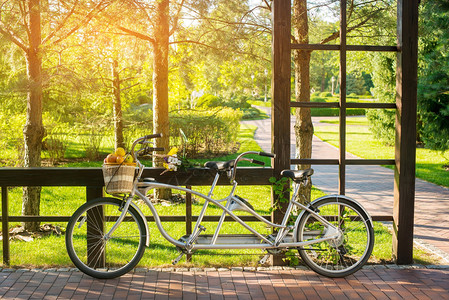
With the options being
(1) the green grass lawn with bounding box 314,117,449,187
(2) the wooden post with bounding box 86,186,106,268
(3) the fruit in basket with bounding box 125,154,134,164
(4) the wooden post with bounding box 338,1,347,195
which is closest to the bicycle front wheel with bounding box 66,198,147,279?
(2) the wooden post with bounding box 86,186,106,268

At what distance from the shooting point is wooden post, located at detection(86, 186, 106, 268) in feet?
14.7

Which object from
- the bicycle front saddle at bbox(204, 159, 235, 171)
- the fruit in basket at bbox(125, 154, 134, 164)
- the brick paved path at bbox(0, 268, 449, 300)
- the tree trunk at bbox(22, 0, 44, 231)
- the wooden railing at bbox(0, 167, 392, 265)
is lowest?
the brick paved path at bbox(0, 268, 449, 300)

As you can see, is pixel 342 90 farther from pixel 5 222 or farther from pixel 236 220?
pixel 5 222

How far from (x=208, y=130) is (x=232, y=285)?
408 inches

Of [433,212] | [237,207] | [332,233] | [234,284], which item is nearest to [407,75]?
[332,233]

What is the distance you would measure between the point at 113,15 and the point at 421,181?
27.1ft

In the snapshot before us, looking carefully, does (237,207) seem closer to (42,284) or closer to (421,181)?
(42,284)

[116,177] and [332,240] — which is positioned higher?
[116,177]

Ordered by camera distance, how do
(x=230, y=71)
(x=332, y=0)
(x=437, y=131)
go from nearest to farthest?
(x=332, y=0) → (x=230, y=71) → (x=437, y=131)

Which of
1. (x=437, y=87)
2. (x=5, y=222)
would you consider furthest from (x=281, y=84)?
(x=437, y=87)

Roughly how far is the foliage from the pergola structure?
4.31 m

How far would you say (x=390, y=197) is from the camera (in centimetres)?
967

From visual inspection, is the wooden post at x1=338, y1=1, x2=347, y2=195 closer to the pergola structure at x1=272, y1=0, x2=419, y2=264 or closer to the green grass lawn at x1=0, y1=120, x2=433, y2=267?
the pergola structure at x1=272, y1=0, x2=419, y2=264

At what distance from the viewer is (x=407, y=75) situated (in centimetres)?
469
